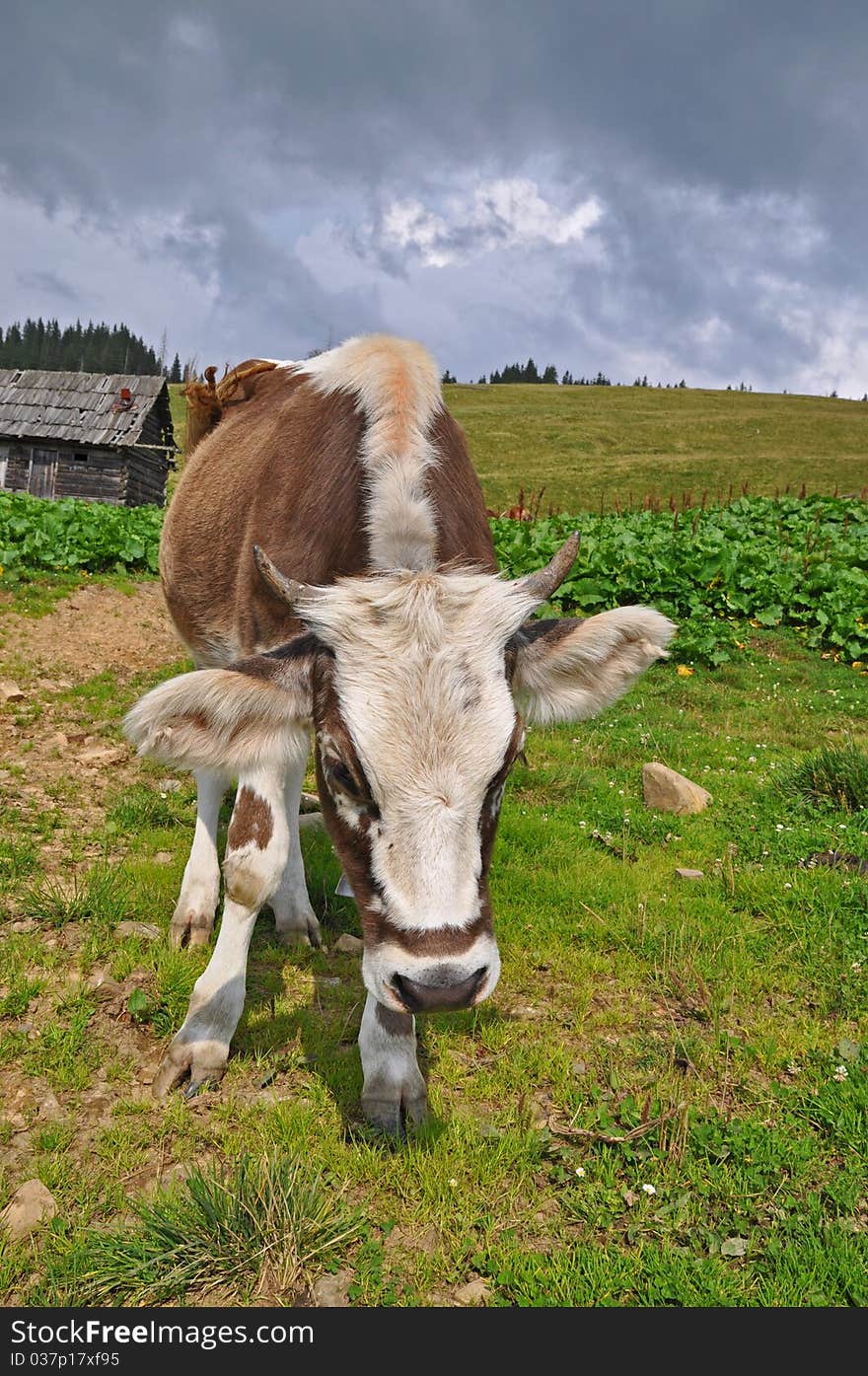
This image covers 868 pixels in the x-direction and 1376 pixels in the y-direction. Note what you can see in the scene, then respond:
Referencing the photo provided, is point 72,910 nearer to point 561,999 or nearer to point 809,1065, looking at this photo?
point 561,999

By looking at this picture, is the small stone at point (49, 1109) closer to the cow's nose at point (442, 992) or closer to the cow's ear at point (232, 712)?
the cow's ear at point (232, 712)

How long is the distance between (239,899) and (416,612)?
1635 mm

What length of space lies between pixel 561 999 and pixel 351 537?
2399 mm

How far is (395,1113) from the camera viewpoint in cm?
323

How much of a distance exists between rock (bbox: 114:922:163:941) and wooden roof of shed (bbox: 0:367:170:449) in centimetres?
3514

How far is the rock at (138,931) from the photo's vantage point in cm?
428

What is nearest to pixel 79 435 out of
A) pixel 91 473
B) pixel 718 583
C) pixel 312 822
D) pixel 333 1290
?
pixel 91 473

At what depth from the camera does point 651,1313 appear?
2455 mm

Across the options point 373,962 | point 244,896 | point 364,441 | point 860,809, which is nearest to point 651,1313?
point 373,962

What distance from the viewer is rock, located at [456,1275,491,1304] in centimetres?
252

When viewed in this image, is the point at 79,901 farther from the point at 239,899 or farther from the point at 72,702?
the point at 72,702

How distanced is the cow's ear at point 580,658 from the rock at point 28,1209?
2.32m

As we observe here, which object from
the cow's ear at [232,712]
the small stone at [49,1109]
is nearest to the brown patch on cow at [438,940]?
the cow's ear at [232,712]

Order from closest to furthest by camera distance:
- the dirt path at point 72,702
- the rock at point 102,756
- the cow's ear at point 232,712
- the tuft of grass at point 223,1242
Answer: the tuft of grass at point 223,1242, the cow's ear at point 232,712, the dirt path at point 72,702, the rock at point 102,756
